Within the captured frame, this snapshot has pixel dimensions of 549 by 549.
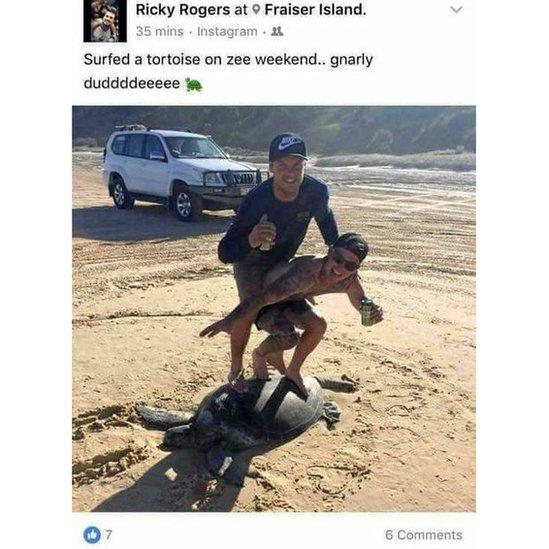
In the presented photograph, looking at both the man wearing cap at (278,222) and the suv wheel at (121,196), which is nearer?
the man wearing cap at (278,222)

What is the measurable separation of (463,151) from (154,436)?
50.2 feet

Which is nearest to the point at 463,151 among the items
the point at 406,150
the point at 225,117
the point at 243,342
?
the point at 406,150

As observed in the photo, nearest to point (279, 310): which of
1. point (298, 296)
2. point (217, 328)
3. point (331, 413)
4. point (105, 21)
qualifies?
point (298, 296)

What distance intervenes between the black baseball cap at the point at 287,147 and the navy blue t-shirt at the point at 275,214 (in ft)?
0.66

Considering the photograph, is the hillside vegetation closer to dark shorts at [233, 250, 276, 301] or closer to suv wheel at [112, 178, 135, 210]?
suv wheel at [112, 178, 135, 210]

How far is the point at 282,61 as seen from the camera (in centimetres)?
363

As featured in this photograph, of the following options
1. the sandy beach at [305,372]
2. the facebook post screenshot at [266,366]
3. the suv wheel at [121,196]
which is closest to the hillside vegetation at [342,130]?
the suv wheel at [121,196]

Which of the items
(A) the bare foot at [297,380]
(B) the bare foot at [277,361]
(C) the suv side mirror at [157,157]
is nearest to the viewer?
(A) the bare foot at [297,380]

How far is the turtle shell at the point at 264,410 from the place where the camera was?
11.3 ft

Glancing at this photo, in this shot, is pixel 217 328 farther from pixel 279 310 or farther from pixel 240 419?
pixel 240 419

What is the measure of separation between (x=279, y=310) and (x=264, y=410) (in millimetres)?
636

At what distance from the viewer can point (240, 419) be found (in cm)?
347

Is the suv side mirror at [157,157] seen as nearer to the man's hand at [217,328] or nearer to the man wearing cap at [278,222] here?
the man wearing cap at [278,222]

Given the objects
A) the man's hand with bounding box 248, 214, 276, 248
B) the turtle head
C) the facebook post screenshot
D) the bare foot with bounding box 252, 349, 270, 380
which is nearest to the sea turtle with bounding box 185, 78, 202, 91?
the facebook post screenshot
